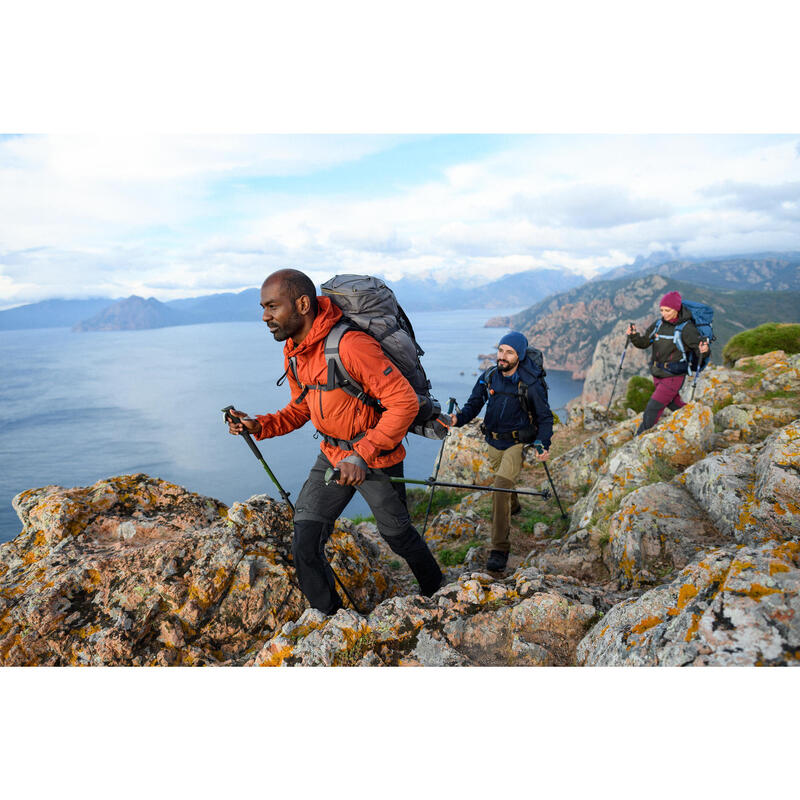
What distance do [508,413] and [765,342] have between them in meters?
18.1

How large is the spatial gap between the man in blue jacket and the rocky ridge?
683mm

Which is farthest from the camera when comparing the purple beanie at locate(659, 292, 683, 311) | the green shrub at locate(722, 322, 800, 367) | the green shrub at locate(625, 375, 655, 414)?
the green shrub at locate(625, 375, 655, 414)

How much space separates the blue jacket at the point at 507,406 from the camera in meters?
6.67

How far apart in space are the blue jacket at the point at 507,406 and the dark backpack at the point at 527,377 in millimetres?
14

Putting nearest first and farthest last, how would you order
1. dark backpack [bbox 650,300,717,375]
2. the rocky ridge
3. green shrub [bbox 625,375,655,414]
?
the rocky ridge, dark backpack [bbox 650,300,717,375], green shrub [bbox 625,375,655,414]

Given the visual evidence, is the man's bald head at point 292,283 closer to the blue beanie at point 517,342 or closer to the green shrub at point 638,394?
the blue beanie at point 517,342

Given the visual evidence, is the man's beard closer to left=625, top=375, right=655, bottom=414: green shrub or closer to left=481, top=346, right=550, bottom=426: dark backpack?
left=481, top=346, right=550, bottom=426: dark backpack

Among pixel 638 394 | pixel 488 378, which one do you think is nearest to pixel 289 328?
pixel 488 378

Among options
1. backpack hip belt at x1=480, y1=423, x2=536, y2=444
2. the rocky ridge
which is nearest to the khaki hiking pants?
backpack hip belt at x1=480, y1=423, x2=536, y2=444

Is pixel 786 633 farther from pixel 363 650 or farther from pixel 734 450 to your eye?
pixel 734 450

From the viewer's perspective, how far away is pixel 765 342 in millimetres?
18703

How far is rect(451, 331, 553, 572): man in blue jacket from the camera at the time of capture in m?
6.65

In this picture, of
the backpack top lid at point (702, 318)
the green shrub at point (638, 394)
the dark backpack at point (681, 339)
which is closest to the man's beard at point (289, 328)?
the dark backpack at point (681, 339)

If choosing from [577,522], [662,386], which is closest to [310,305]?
[577,522]
